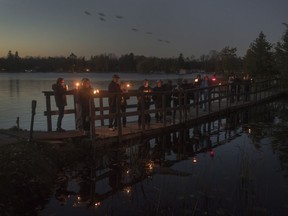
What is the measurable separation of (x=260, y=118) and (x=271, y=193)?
1411 cm

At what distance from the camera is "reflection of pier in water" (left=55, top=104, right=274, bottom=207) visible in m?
9.38

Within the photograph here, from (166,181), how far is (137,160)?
5.70 feet

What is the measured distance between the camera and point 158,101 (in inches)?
675

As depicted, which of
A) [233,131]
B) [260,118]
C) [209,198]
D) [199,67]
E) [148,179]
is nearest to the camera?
[209,198]

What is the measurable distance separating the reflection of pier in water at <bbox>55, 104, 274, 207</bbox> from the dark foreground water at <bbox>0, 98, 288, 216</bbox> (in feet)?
0.07

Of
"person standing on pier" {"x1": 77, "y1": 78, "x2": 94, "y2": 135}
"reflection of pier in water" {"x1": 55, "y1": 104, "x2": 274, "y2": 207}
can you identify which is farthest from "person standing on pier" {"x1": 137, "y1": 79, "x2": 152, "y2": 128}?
"person standing on pier" {"x1": 77, "y1": 78, "x2": 94, "y2": 135}

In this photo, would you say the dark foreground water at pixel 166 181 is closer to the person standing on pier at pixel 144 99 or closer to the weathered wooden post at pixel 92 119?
the weathered wooden post at pixel 92 119

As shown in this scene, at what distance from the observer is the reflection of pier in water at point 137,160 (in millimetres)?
9383

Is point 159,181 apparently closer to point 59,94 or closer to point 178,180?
point 178,180

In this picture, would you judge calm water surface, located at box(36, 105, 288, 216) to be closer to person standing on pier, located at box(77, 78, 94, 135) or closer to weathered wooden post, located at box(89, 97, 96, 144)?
weathered wooden post, located at box(89, 97, 96, 144)

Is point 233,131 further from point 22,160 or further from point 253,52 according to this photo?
point 253,52

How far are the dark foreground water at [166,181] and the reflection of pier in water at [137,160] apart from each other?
0.02m

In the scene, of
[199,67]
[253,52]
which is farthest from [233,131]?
[199,67]

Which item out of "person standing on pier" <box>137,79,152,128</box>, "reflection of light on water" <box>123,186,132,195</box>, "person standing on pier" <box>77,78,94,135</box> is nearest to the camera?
"reflection of light on water" <box>123,186,132,195</box>
